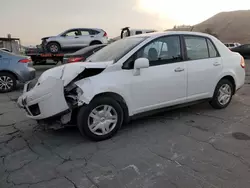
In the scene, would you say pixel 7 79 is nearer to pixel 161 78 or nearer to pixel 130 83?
pixel 130 83

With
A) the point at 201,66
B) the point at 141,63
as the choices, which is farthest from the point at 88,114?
the point at 201,66

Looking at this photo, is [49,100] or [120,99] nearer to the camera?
[49,100]

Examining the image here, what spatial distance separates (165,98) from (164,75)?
0.42 meters

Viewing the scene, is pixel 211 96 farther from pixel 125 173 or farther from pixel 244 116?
pixel 125 173

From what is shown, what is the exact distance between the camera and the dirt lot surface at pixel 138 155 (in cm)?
267

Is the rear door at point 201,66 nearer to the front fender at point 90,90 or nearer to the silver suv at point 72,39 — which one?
the front fender at point 90,90

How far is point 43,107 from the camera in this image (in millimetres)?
3451

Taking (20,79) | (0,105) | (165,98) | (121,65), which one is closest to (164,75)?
(165,98)

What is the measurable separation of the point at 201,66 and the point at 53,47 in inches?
432

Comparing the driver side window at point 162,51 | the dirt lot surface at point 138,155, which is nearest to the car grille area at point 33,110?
the dirt lot surface at point 138,155

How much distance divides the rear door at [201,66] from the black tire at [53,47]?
1069cm

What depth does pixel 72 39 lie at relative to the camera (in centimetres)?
1375

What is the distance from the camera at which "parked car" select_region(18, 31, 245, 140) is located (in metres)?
3.51

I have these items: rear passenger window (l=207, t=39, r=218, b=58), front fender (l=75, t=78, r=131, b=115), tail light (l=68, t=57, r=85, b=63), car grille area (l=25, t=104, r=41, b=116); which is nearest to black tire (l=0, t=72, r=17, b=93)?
tail light (l=68, t=57, r=85, b=63)
